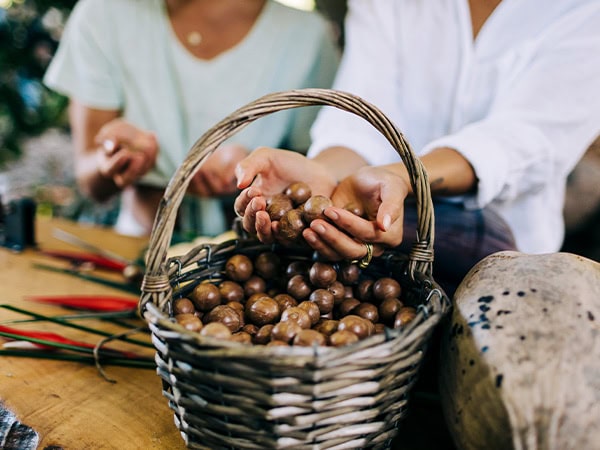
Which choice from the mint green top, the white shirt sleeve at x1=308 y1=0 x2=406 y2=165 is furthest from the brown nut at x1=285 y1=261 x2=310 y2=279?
the mint green top

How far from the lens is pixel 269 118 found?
2.02 m

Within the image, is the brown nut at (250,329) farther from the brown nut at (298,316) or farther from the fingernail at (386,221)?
the fingernail at (386,221)

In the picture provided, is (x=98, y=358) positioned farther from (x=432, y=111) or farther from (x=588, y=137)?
(x=588, y=137)

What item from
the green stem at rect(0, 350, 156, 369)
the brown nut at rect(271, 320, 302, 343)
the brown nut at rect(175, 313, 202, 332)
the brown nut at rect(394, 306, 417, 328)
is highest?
the brown nut at rect(175, 313, 202, 332)

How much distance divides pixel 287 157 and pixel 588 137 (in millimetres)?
817

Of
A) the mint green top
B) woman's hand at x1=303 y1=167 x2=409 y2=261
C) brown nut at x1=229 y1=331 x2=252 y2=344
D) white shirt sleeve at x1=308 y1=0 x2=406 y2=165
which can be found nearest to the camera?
brown nut at x1=229 y1=331 x2=252 y2=344

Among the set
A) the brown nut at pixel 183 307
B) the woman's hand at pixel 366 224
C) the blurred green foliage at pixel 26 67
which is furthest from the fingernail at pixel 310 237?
the blurred green foliage at pixel 26 67

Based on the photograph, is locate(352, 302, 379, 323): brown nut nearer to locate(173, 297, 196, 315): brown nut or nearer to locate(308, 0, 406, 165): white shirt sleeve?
locate(173, 297, 196, 315): brown nut

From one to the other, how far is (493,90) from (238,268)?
0.90 metres

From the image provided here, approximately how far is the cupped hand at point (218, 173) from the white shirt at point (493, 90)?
292mm

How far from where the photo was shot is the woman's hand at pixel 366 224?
77 centimetres

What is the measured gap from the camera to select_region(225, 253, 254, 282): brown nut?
0.88 meters

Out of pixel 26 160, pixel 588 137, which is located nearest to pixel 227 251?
pixel 588 137

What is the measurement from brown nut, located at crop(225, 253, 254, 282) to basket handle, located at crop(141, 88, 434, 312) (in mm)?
154
